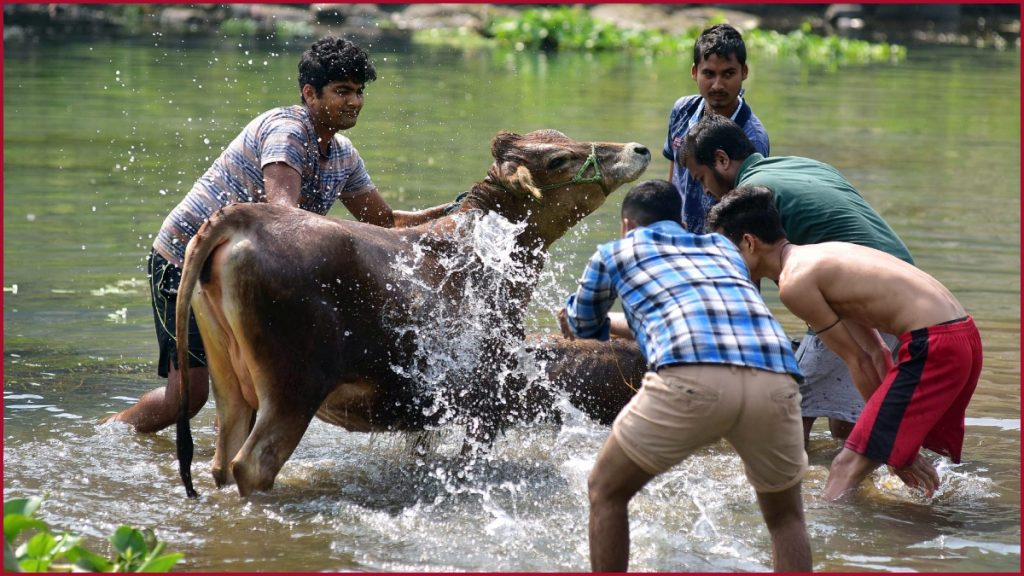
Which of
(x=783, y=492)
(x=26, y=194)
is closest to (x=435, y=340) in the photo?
(x=783, y=492)

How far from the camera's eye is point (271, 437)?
18.5ft

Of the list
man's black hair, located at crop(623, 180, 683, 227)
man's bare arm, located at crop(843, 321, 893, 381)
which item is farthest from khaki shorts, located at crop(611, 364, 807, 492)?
man's bare arm, located at crop(843, 321, 893, 381)

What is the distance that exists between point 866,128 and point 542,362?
13621 mm

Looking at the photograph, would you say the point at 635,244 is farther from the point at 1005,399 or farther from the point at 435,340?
the point at 1005,399

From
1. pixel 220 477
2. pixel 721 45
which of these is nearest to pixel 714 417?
pixel 220 477

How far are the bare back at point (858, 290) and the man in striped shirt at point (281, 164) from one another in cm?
226

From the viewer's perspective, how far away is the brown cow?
18.1 feet

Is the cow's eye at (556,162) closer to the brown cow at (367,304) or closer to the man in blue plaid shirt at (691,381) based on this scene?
the brown cow at (367,304)

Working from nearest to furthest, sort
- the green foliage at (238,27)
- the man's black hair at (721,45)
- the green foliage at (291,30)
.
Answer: the man's black hair at (721,45)
the green foliage at (291,30)
the green foliage at (238,27)

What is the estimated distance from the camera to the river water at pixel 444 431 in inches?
219

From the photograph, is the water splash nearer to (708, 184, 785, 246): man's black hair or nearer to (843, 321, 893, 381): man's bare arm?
(708, 184, 785, 246): man's black hair

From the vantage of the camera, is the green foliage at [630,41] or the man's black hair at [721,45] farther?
the green foliage at [630,41]

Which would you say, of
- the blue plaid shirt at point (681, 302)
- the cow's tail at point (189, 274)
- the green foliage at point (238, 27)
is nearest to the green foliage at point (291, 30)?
the green foliage at point (238, 27)

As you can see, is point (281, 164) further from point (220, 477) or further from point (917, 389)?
point (917, 389)
